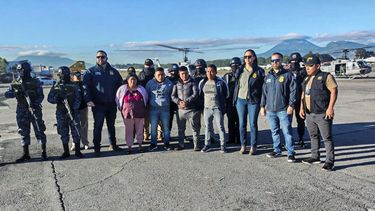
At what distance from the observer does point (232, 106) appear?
902 cm

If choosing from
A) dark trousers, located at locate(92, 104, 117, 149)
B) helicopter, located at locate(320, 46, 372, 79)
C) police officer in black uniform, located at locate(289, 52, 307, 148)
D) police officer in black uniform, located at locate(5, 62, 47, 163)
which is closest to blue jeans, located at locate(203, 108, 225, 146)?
police officer in black uniform, located at locate(289, 52, 307, 148)

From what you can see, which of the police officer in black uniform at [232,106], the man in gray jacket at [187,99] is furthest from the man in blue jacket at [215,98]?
the police officer in black uniform at [232,106]

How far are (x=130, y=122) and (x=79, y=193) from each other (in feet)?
9.70

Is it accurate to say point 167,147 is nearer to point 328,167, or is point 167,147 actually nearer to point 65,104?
point 65,104

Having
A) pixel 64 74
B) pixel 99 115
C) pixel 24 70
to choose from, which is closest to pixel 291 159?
pixel 99 115

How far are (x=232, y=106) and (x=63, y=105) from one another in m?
3.88

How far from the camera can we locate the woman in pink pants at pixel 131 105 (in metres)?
8.16

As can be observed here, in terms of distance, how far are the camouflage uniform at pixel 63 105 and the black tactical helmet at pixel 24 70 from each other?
1.82ft

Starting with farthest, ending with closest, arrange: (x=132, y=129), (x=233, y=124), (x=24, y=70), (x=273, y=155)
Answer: (x=233, y=124), (x=132, y=129), (x=273, y=155), (x=24, y=70)

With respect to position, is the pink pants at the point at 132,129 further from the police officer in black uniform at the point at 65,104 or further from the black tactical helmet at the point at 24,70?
the black tactical helmet at the point at 24,70

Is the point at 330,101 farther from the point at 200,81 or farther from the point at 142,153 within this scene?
the point at 142,153

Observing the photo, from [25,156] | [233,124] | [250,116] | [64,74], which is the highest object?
[64,74]

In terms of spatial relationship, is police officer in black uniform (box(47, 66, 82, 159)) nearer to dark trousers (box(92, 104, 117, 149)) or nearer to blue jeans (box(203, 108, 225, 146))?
dark trousers (box(92, 104, 117, 149))

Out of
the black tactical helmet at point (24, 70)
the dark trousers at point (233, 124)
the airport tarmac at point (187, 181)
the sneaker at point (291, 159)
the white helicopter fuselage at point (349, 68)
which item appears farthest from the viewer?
the white helicopter fuselage at point (349, 68)
